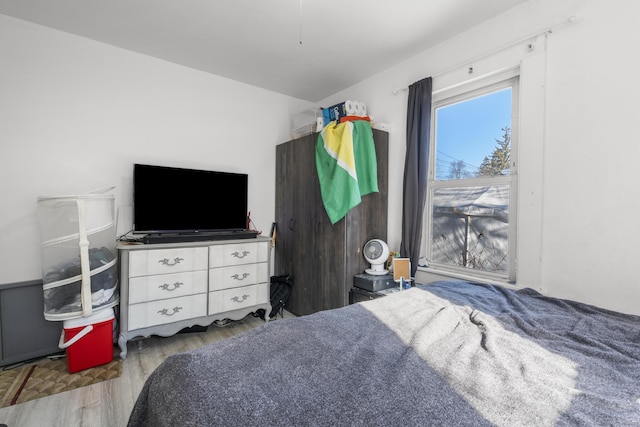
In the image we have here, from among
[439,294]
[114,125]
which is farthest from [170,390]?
[114,125]

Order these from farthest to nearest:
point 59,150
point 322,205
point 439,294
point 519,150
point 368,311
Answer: point 322,205, point 59,150, point 519,150, point 439,294, point 368,311

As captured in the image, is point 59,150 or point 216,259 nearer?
point 59,150

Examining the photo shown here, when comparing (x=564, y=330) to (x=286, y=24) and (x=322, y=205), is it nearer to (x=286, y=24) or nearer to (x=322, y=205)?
(x=322, y=205)

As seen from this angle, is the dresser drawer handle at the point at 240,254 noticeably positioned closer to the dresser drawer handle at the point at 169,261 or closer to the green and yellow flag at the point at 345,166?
the dresser drawer handle at the point at 169,261

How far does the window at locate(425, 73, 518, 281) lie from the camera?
6.90 ft

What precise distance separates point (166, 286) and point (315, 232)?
134 cm

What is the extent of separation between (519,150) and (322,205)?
5.15 ft

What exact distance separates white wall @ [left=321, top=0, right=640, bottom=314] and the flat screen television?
7.94 ft

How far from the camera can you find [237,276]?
2641mm

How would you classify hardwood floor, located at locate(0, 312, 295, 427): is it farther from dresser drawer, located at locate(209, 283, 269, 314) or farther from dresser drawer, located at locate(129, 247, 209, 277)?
dresser drawer, located at locate(129, 247, 209, 277)

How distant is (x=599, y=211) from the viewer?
5.32 ft

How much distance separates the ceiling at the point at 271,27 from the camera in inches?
78.2

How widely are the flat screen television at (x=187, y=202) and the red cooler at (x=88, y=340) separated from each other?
0.71 m

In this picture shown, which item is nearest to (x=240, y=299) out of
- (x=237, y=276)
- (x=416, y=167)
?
(x=237, y=276)
